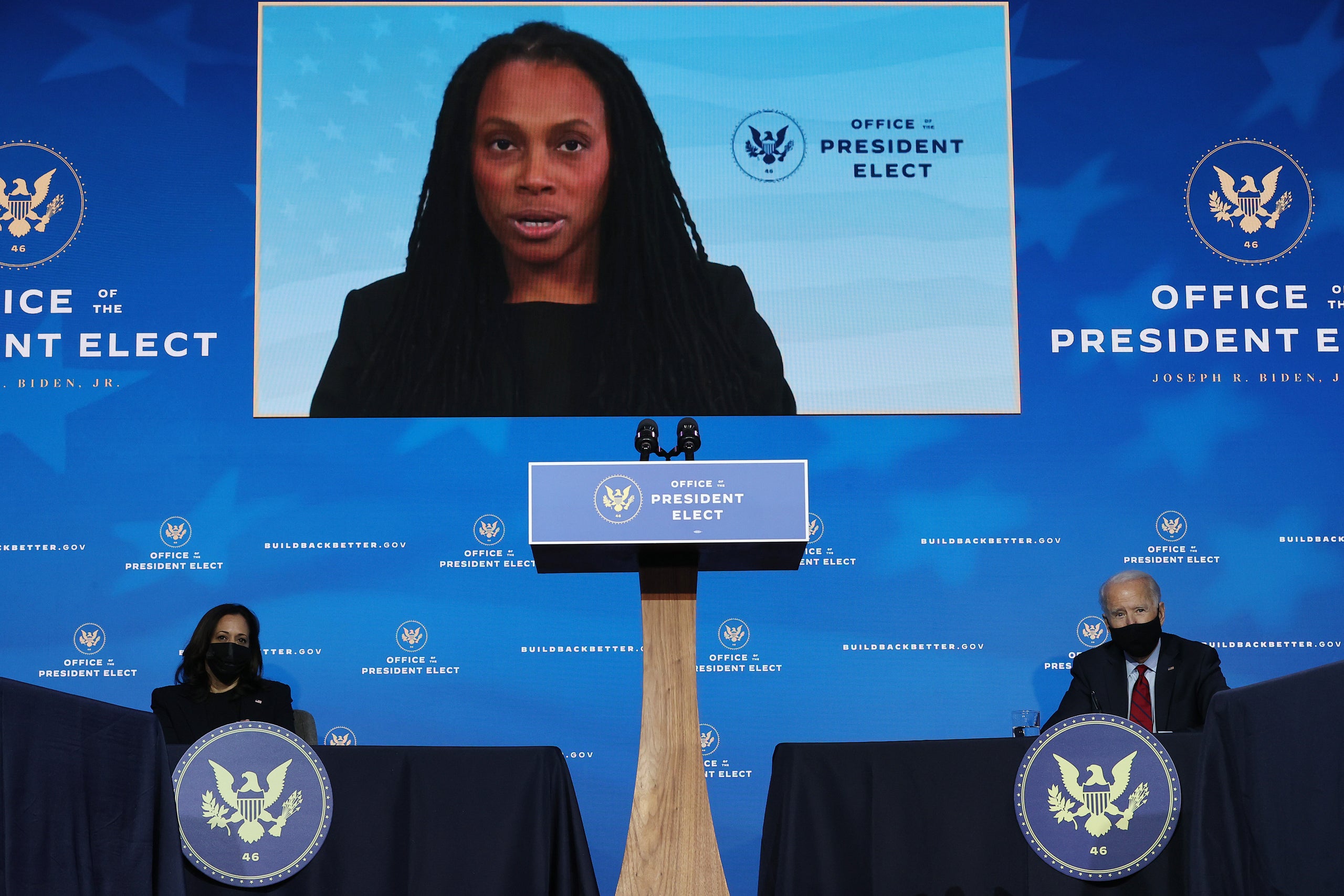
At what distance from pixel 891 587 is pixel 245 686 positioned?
2.30 m

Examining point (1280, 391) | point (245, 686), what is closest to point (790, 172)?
point (1280, 391)

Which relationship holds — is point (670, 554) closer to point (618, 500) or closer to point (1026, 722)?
point (618, 500)

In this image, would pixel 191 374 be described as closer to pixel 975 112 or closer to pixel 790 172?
pixel 790 172

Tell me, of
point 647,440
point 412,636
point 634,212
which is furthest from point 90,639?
point 647,440

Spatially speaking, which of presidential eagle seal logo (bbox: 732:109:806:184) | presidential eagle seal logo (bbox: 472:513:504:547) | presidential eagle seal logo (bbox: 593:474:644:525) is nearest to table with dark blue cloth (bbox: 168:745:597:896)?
presidential eagle seal logo (bbox: 593:474:644:525)

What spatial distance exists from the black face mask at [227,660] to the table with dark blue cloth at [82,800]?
220 centimetres

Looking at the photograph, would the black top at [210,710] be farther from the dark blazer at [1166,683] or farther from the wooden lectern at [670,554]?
the dark blazer at [1166,683]

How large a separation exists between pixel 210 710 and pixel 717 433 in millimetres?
2006

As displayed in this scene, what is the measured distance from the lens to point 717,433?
4902 mm

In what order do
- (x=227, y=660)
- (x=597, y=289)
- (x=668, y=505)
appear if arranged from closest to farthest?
1. (x=668, y=505)
2. (x=227, y=660)
3. (x=597, y=289)

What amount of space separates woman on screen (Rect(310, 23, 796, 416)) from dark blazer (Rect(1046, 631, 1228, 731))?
149 cm

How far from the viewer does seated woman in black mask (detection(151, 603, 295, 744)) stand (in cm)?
398

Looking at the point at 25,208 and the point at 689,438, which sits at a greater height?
the point at 25,208

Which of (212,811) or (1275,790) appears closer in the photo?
(1275,790)
